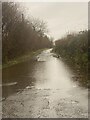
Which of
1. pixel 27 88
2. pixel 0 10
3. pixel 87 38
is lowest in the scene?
pixel 27 88

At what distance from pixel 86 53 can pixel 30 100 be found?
15.1 meters

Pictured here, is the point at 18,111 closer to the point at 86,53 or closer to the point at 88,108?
the point at 88,108

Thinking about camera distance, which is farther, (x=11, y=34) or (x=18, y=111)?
(x=11, y=34)

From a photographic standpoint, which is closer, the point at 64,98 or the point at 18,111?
the point at 18,111

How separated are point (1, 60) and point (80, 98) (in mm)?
23007

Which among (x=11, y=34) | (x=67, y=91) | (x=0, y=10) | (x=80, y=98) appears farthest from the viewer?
(x=11, y=34)

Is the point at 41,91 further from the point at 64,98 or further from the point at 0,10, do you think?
the point at 0,10

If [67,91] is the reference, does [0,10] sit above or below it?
above

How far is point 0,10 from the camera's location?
32.6m

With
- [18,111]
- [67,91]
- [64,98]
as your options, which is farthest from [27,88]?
[18,111]

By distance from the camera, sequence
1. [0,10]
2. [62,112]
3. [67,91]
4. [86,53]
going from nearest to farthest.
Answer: [62,112]
[67,91]
[86,53]
[0,10]

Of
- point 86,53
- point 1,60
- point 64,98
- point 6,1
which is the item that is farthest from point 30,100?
point 6,1

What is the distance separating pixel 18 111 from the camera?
9.42 m

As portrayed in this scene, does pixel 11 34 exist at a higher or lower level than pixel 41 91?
higher
